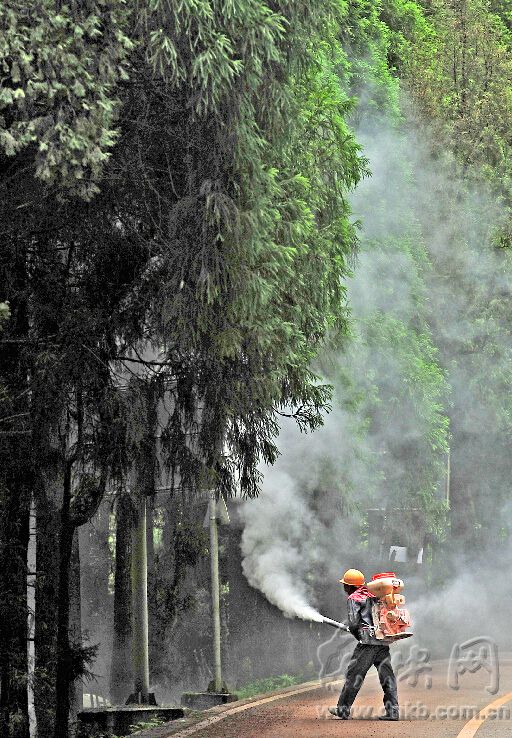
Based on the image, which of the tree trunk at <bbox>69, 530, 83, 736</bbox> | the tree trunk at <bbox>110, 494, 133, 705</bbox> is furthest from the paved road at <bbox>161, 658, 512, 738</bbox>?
the tree trunk at <bbox>110, 494, 133, 705</bbox>

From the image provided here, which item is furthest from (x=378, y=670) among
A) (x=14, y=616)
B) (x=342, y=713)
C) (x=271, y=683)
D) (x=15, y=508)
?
(x=271, y=683)

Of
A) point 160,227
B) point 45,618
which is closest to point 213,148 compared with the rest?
point 160,227

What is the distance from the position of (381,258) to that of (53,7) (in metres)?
16.3

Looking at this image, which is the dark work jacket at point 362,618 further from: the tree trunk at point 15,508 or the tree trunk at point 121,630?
the tree trunk at point 121,630

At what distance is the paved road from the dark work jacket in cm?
75

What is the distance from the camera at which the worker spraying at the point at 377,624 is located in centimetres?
1191

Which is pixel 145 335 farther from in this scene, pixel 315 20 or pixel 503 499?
pixel 503 499

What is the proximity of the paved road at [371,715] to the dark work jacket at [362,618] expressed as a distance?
75 cm

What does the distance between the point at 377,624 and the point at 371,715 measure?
51.4 inches

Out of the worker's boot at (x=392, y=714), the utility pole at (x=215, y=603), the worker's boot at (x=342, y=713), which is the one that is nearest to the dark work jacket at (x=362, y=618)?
the worker's boot at (x=392, y=714)

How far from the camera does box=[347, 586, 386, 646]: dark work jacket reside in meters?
12.1

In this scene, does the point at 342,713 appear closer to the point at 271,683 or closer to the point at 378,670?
the point at 378,670

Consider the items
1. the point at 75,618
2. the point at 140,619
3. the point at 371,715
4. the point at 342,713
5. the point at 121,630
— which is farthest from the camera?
the point at 121,630

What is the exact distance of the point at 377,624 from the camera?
12070 mm
